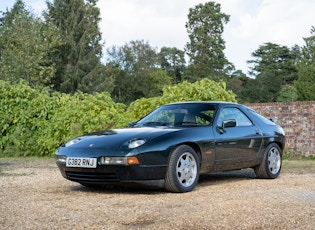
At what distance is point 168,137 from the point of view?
7680 mm

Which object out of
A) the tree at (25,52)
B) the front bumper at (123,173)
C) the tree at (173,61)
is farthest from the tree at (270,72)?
the front bumper at (123,173)

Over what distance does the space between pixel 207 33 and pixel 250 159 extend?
2315 inches

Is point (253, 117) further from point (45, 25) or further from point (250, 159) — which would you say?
point (45, 25)

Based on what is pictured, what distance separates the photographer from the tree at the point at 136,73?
229ft

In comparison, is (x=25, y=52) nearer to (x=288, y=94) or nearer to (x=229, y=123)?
(x=288, y=94)

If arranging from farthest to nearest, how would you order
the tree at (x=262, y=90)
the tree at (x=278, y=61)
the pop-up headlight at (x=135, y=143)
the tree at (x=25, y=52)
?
the tree at (x=278, y=61) < the tree at (x=262, y=90) < the tree at (x=25, y=52) < the pop-up headlight at (x=135, y=143)

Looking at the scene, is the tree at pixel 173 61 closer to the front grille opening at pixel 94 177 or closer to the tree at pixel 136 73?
the tree at pixel 136 73

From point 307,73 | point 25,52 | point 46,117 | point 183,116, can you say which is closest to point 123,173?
point 183,116

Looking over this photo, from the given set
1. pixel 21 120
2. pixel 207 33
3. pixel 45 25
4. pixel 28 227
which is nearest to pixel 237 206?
pixel 28 227

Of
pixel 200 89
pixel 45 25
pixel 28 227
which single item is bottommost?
pixel 28 227

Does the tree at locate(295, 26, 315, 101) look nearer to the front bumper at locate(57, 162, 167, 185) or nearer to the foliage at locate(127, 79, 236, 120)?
the foliage at locate(127, 79, 236, 120)

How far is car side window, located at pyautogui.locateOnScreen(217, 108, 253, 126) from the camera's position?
897cm

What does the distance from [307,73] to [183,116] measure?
54.4 metres

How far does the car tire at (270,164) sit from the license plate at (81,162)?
3202 mm
